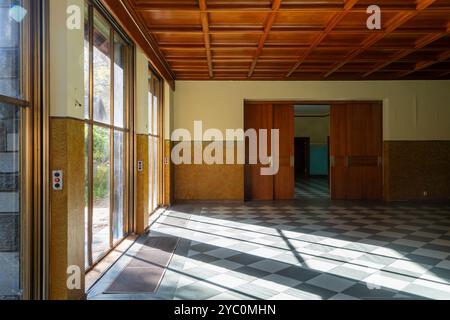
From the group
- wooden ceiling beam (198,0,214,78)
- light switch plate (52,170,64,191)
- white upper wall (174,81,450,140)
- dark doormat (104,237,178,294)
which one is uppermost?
wooden ceiling beam (198,0,214,78)

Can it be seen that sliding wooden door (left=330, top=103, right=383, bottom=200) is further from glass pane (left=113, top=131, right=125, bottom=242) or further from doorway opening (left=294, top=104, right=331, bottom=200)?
doorway opening (left=294, top=104, right=331, bottom=200)

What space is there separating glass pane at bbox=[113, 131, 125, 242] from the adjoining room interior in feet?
0.14

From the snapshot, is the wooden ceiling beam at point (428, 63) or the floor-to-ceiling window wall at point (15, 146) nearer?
the floor-to-ceiling window wall at point (15, 146)

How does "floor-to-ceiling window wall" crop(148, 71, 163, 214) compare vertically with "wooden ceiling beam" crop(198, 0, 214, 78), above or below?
below

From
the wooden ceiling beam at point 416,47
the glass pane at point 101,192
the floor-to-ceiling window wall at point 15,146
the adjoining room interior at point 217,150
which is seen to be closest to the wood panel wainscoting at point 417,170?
the adjoining room interior at point 217,150

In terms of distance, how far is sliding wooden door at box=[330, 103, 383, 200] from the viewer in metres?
9.71

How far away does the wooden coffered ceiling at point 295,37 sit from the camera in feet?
15.9

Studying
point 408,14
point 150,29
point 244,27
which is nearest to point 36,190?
point 150,29

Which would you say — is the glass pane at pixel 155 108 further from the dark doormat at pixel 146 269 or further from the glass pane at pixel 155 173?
the dark doormat at pixel 146 269

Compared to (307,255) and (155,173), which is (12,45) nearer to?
(307,255)

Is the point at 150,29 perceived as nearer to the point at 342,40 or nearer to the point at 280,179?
the point at 342,40

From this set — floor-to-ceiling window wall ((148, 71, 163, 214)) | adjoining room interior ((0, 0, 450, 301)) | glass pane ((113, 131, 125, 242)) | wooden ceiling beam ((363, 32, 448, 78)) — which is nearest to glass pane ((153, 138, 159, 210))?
floor-to-ceiling window wall ((148, 71, 163, 214))

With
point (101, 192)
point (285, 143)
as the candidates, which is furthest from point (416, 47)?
point (101, 192)

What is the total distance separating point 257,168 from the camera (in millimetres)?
9703
